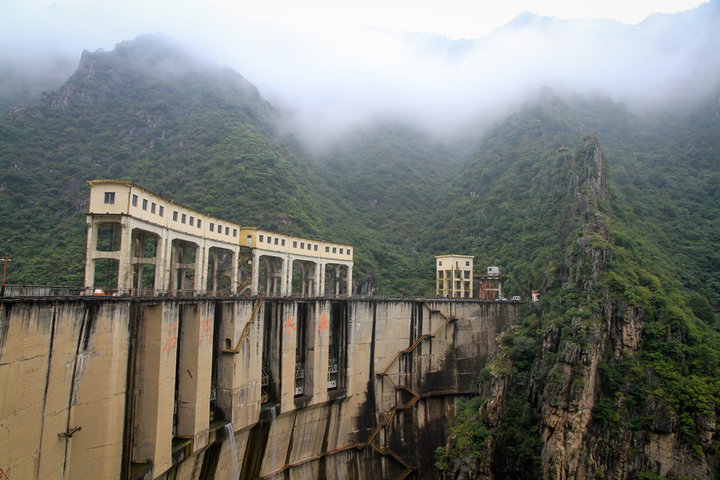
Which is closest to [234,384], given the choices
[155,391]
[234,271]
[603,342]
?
[155,391]

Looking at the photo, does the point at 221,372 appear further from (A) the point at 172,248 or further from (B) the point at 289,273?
(B) the point at 289,273

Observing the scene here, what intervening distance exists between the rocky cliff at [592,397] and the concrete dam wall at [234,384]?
585 cm

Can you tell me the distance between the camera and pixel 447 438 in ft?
160

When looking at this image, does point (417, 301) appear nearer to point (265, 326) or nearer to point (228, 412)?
point (265, 326)

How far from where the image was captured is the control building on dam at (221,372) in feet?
61.9

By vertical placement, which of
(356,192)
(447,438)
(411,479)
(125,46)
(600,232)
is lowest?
(411,479)

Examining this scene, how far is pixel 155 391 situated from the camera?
77.4 feet

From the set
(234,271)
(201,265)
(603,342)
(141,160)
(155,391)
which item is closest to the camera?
(155,391)

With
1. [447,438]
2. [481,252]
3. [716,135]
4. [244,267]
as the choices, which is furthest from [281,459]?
[716,135]

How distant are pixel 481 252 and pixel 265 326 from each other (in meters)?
49.8

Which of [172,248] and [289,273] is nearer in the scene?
[172,248]

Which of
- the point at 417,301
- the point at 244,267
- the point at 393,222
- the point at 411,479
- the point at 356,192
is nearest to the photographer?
the point at 411,479

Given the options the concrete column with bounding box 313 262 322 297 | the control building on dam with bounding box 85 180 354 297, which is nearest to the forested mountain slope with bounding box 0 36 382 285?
the control building on dam with bounding box 85 180 354 297

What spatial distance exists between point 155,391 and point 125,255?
319 inches
